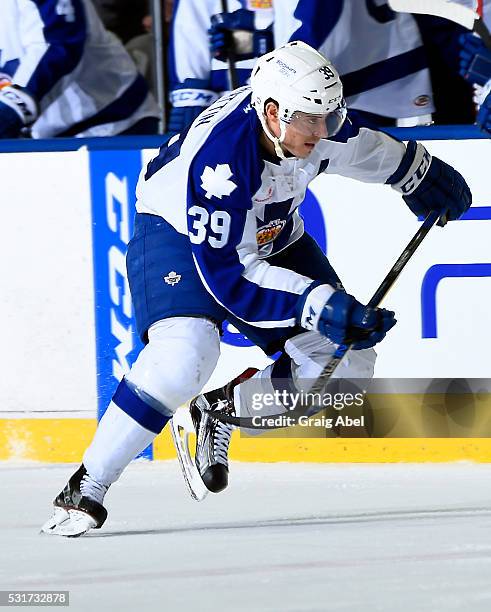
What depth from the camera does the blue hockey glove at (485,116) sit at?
3896mm

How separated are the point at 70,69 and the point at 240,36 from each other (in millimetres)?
638

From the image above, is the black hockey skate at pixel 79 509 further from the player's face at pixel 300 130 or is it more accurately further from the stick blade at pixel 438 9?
the stick blade at pixel 438 9

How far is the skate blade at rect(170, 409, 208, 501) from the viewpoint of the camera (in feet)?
11.8

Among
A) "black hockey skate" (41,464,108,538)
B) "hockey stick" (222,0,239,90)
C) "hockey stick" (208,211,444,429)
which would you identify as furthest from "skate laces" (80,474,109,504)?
"hockey stick" (222,0,239,90)

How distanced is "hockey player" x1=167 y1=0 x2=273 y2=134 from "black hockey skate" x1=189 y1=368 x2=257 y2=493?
92 cm

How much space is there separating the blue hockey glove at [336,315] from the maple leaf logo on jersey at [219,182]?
0.30 m

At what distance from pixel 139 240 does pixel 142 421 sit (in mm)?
469

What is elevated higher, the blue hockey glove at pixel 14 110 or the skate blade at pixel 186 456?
the blue hockey glove at pixel 14 110

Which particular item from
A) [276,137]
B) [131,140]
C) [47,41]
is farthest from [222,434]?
[47,41]

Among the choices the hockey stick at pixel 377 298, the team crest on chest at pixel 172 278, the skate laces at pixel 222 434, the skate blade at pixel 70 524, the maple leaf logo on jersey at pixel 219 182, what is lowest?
the skate blade at pixel 70 524

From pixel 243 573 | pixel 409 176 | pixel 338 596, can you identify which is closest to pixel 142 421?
pixel 243 573

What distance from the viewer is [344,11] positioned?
4184 millimetres

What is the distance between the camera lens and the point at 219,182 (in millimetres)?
3213

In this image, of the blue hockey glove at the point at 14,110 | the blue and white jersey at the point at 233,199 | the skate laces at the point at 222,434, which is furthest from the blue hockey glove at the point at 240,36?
the skate laces at the point at 222,434
